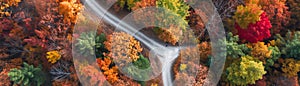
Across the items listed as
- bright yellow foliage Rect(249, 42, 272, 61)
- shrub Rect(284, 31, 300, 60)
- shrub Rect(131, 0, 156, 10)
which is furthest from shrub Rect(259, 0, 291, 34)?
shrub Rect(131, 0, 156, 10)

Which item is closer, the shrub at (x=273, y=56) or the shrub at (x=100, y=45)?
the shrub at (x=100, y=45)

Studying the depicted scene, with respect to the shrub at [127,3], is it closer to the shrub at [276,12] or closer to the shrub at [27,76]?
the shrub at [27,76]

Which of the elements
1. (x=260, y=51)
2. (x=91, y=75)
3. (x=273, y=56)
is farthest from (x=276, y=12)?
(x=91, y=75)

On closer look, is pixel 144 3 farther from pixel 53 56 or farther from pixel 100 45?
pixel 53 56

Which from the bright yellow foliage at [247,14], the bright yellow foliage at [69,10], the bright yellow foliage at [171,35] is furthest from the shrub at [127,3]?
the bright yellow foliage at [247,14]

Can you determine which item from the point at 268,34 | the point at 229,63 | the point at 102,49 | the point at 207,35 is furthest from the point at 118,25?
the point at 268,34

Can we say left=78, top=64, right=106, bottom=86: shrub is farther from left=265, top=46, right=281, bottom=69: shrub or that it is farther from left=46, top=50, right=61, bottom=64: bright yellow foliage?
left=265, top=46, right=281, bottom=69: shrub
